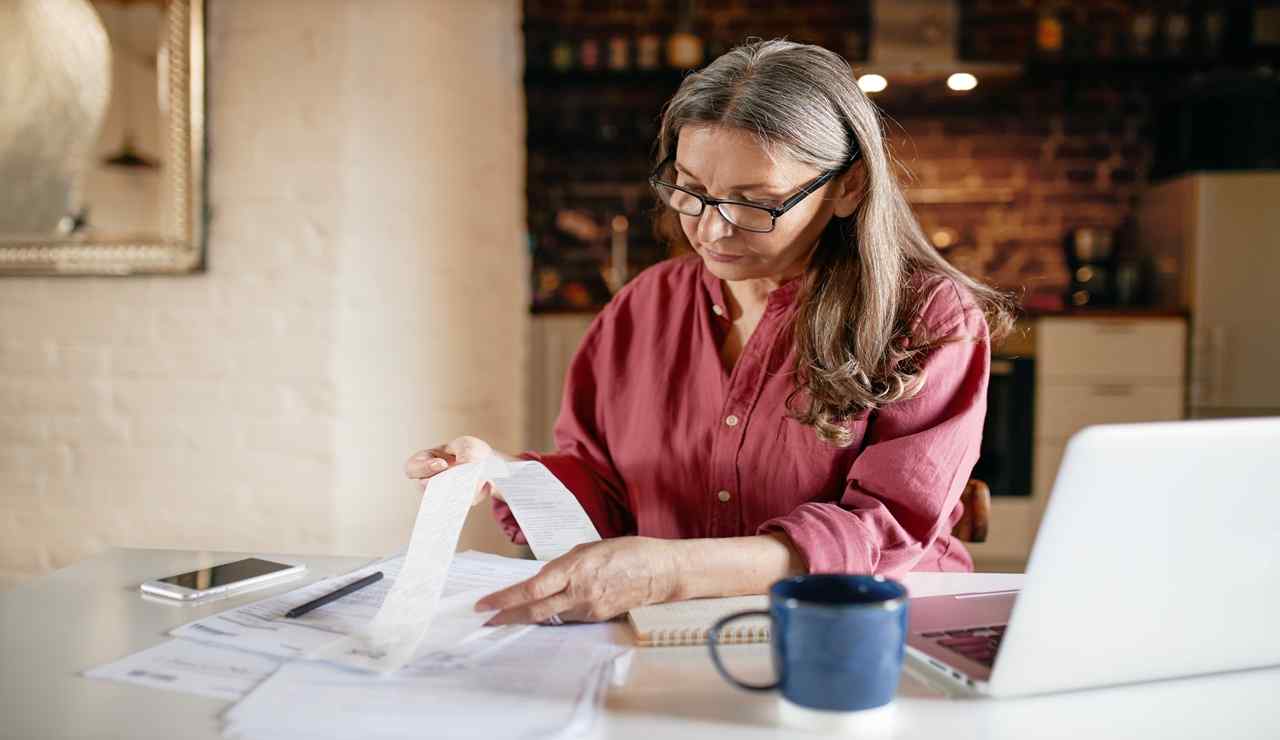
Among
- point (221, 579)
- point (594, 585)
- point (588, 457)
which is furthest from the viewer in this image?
point (588, 457)

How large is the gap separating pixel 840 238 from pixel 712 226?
0.21 meters

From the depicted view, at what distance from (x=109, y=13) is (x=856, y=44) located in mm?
2970

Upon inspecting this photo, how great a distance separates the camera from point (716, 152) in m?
1.22

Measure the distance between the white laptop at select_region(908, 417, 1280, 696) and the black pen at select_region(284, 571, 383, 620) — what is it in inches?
21.3

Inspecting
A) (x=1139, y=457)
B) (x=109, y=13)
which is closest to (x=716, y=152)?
(x=1139, y=457)

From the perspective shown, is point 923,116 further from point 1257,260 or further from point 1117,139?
point 1257,260

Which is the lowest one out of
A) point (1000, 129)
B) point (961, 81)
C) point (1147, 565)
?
point (1147, 565)

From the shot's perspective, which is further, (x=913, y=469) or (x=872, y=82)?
(x=872, y=82)

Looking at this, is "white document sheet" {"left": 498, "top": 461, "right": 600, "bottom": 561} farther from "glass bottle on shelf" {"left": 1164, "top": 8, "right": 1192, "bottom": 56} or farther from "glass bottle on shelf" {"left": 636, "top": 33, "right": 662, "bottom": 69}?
"glass bottle on shelf" {"left": 1164, "top": 8, "right": 1192, "bottom": 56}

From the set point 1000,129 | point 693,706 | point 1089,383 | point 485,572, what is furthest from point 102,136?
point 1000,129

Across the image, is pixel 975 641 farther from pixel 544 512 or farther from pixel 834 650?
pixel 544 512

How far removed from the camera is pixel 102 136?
2.24 meters

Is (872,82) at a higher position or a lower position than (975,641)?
higher

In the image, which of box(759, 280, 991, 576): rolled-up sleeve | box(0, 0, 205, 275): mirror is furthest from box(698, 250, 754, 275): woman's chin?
box(0, 0, 205, 275): mirror
